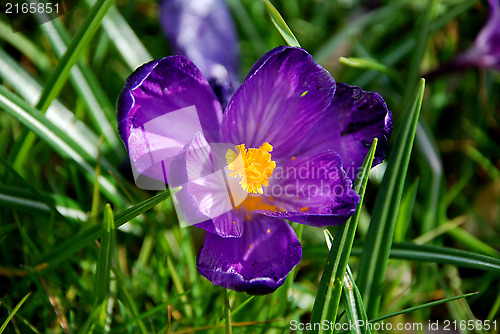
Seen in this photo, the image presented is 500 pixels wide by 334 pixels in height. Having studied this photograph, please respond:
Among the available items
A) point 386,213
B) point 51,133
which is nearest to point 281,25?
point 386,213

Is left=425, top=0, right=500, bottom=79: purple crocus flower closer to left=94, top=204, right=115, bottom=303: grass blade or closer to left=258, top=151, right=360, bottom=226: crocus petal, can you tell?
left=258, top=151, right=360, bottom=226: crocus petal

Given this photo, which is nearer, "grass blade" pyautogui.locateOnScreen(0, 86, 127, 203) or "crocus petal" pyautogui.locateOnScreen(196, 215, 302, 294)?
"crocus petal" pyautogui.locateOnScreen(196, 215, 302, 294)

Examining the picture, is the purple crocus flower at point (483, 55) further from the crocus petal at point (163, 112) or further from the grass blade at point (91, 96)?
the grass blade at point (91, 96)

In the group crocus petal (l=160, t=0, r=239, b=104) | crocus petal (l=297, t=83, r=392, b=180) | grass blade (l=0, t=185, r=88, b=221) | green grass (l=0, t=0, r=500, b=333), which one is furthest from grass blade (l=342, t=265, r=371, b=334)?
crocus petal (l=160, t=0, r=239, b=104)

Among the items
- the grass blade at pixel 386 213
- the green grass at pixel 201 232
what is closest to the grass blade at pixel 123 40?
the green grass at pixel 201 232

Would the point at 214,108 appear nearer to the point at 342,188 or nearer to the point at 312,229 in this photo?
the point at 342,188

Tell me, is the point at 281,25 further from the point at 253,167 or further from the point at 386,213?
the point at 386,213
